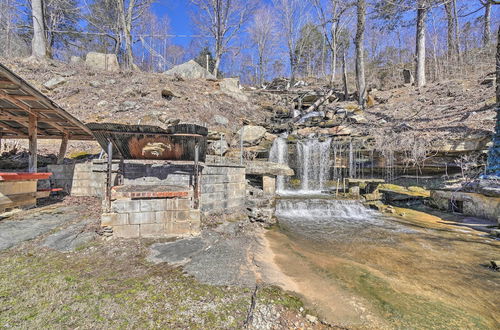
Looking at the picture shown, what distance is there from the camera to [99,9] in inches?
766

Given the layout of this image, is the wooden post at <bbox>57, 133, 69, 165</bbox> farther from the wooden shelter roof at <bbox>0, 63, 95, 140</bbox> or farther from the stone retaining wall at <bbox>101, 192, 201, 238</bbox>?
the stone retaining wall at <bbox>101, 192, 201, 238</bbox>

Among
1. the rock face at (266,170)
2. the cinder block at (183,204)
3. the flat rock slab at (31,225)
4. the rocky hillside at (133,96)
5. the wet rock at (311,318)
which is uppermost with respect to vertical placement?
the rocky hillside at (133,96)

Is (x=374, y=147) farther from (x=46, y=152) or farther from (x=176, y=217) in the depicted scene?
(x=46, y=152)

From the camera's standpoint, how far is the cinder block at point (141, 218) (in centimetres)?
376

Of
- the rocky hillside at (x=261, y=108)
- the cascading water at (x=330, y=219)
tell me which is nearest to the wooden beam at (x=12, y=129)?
the rocky hillside at (x=261, y=108)

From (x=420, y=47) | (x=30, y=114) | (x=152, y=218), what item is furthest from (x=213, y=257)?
(x=420, y=47)

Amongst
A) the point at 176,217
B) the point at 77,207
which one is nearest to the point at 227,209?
the point at 176,217

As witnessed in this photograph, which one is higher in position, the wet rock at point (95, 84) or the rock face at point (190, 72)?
the rock face at point (190, 72)

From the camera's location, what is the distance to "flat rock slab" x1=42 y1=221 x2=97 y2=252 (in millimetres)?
3352

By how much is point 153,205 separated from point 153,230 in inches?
18.8

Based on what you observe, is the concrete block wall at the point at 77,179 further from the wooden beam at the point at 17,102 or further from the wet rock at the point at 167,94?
the wet rock at the point at 167,94

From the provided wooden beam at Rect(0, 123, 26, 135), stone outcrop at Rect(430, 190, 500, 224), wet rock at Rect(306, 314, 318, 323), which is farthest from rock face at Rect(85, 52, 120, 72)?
stone outcrop at Rect(430, 190, 500, 224)

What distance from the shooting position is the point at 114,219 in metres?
3.68

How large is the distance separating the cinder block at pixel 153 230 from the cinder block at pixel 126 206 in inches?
14.4
